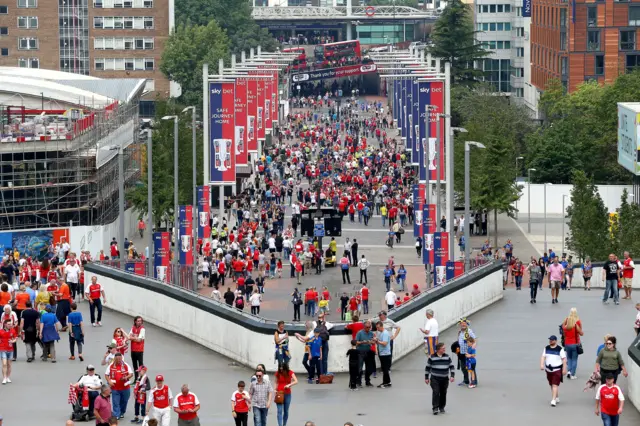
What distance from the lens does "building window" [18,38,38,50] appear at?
483ft

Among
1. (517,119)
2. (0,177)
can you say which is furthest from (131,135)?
(517,119)

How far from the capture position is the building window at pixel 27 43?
14725 centimetres

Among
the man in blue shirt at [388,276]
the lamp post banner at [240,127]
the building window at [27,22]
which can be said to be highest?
the building window at [27,22]

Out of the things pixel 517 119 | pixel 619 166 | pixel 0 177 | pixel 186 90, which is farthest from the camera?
pixel 186 90

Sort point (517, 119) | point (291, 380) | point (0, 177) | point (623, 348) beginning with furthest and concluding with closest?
point (517, 119) → point (0, 177) → point (623, 348) → point (291, 380)

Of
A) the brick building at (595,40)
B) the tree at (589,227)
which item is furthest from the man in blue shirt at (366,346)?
the brick building at (595,40)

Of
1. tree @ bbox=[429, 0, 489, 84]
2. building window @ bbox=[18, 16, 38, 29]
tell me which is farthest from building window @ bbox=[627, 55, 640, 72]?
building window @ bbox=[18, 16, 38, 29]

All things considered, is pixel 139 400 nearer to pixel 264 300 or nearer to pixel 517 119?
pixel 264 300

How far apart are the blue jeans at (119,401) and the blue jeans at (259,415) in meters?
2.50

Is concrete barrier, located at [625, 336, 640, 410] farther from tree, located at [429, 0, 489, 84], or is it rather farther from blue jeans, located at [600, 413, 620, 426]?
tree, located at [429, 0, 489, 84]

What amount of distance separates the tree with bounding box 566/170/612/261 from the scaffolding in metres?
18.5

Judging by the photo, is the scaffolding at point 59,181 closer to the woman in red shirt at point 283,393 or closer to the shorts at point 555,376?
the woman in red shirt at point 283,393

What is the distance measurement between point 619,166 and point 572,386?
66.7 m

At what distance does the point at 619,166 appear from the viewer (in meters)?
97.0
